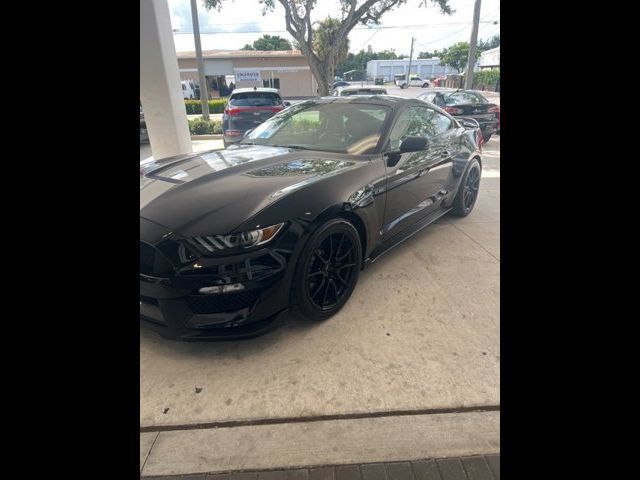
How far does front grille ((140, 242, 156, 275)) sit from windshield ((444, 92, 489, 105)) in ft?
32.6

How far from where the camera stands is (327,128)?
130 inches

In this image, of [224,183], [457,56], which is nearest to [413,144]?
[224,183]

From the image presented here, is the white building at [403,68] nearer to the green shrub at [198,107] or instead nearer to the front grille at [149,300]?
the green shrub at [198,107]

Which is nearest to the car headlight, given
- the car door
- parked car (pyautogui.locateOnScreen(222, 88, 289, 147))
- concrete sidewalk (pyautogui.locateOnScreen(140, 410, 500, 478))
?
concrete sidewalk (pyautogui.locateOnScreen(140, 410, 500, 478))

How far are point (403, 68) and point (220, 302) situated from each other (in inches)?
2611

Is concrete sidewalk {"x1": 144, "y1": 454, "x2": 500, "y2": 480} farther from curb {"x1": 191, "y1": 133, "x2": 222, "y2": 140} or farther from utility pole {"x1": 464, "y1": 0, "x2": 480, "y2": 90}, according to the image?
utility pole {"x1": 464, "y1": 0, "x2": 480, "y2": 90}

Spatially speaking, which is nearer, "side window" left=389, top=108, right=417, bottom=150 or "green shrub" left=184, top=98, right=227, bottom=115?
"side window" left=389, top=108, right=417, bottom=150

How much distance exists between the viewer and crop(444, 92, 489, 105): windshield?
9930 mm

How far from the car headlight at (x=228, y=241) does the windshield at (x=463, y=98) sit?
964cm

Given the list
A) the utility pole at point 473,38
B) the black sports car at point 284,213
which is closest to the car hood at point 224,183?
the black sports car at point 284,213

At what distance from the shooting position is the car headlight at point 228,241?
194 cm
